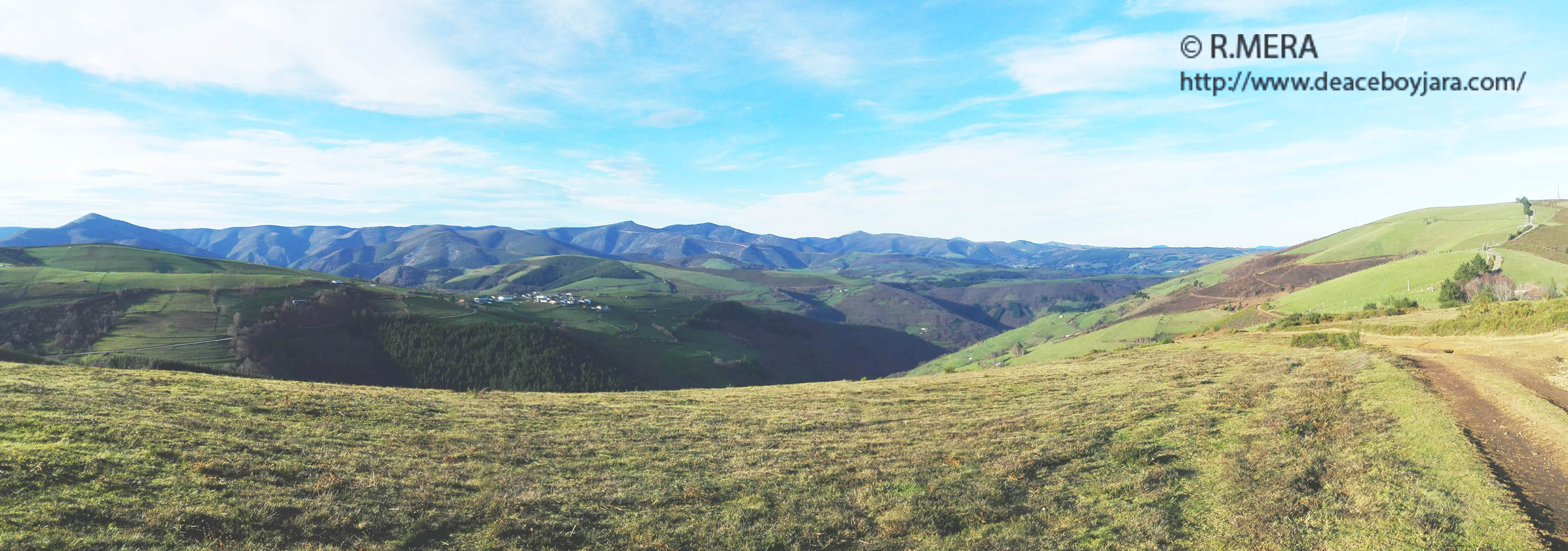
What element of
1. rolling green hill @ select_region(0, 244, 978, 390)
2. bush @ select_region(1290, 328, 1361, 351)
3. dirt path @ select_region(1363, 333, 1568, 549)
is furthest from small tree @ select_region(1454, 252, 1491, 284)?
rolling green hill @ select_region(0, 244, 978, 390)

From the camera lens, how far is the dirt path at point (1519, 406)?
43.8 feet

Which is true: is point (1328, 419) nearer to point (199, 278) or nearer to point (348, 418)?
point (348, 418)

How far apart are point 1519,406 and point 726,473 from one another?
27.6 metres

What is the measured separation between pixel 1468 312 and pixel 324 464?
72.6 m

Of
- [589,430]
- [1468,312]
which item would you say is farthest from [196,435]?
[1468,312]

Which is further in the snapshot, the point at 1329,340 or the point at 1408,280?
the point at 1408,280

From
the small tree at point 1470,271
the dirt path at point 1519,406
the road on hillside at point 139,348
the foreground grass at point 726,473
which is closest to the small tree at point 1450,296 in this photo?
the small tree at point 1470,271

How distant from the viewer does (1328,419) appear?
20.6 metres

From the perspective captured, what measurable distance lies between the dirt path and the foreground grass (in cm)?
74

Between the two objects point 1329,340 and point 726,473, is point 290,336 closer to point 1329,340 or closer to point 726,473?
point 726,473

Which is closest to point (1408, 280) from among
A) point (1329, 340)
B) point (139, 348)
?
point (1329, 340)

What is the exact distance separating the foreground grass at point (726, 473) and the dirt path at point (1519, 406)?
2.41 feet

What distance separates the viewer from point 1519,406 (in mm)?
→ 20156

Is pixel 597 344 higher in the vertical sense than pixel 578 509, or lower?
lower
